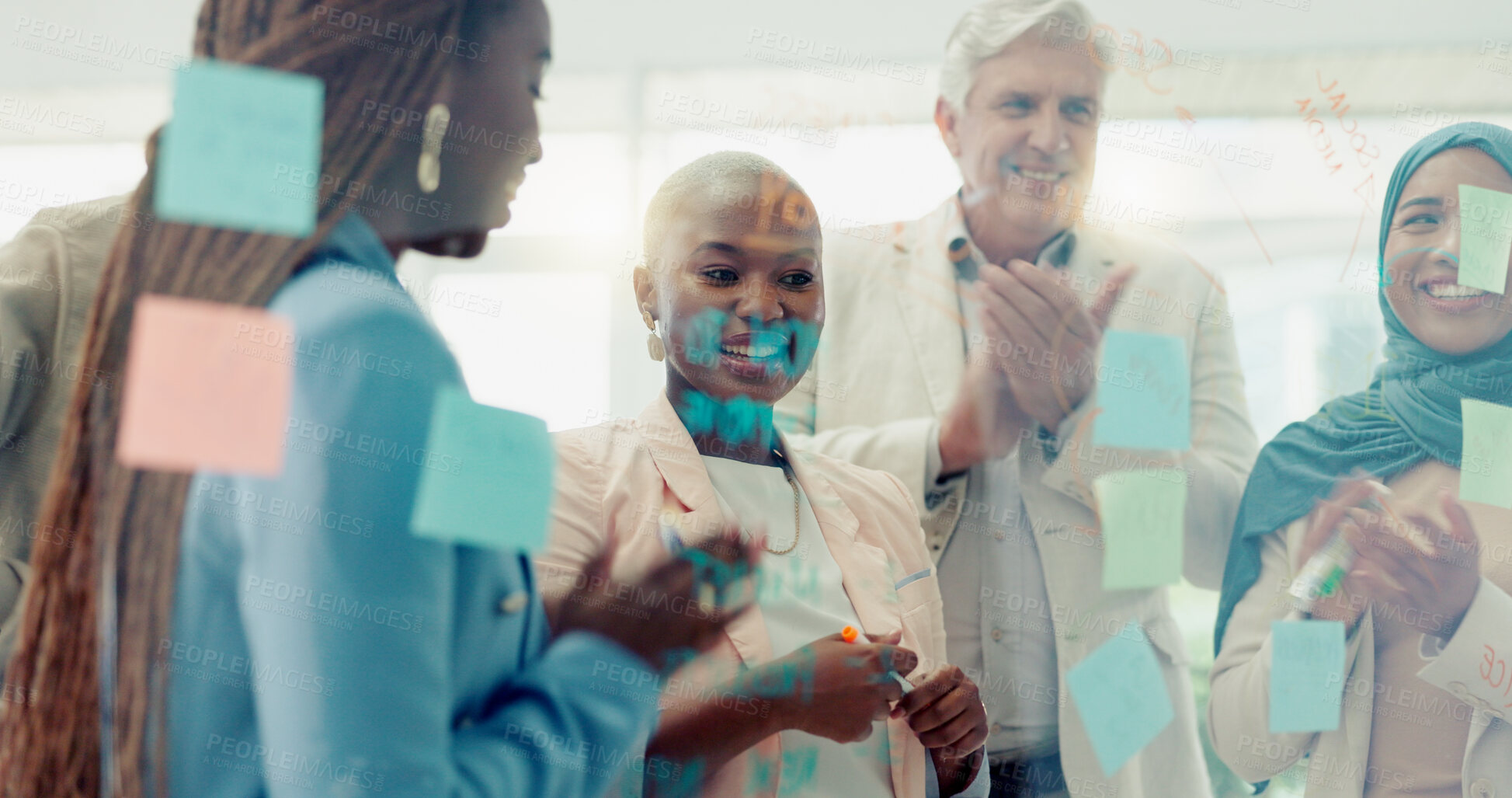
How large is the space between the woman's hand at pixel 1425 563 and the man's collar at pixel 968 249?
53cm

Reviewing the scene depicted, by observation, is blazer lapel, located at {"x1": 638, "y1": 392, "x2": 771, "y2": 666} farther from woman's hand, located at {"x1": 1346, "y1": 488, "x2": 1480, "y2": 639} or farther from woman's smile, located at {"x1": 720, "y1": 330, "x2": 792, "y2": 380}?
woman's hand, located at {"x1": 1346, "y1": 488, "x2": 1480, "y2": 639}

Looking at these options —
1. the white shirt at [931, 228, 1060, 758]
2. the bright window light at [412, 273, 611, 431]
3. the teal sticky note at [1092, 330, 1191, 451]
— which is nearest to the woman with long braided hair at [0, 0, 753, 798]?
the bright window light at [412, 273, 611, 431]

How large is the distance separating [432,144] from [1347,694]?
1.29 metres

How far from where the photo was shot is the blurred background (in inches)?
45.9

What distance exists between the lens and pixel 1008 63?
4.31ft

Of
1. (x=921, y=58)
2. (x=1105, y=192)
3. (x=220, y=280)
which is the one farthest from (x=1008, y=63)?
(x=220, y=280)

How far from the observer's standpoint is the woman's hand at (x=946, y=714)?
0.95 metres

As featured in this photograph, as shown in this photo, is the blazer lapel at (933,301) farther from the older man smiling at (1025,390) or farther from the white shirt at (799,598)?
the white shirt at (799,598)

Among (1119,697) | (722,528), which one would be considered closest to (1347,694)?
(1119,697)

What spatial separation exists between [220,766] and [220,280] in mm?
333

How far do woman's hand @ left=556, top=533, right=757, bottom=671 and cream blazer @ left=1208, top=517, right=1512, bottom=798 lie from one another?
2.61 ft

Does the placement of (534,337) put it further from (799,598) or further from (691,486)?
(799,598)

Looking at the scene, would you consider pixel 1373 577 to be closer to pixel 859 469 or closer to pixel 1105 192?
pixel 1105 192

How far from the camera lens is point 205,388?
873 mm
